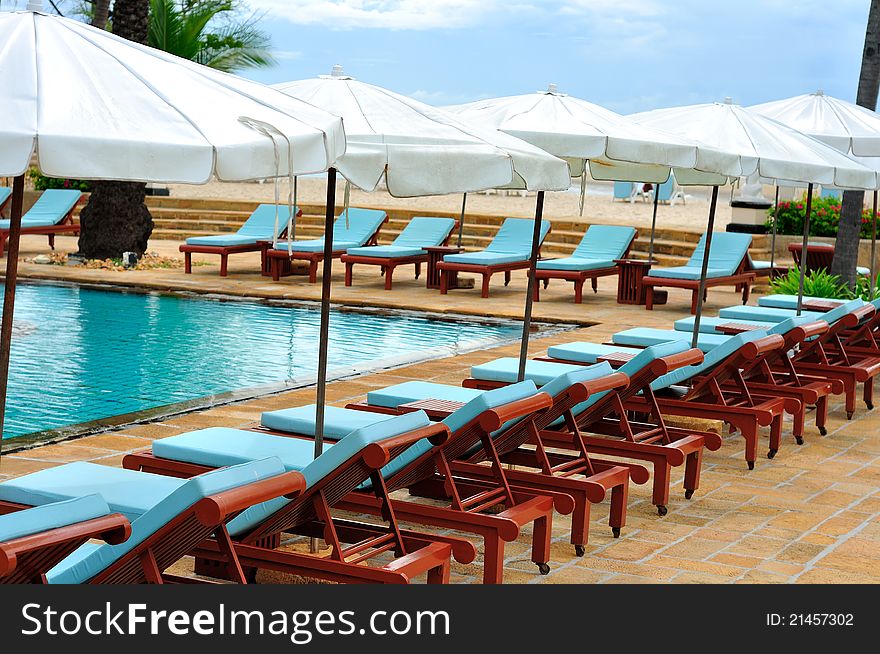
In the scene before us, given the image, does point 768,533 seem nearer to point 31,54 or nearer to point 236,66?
point 31,54

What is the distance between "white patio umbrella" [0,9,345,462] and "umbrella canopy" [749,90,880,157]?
7289 mm

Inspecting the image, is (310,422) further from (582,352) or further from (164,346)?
(164,346)

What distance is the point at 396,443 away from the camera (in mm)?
4348

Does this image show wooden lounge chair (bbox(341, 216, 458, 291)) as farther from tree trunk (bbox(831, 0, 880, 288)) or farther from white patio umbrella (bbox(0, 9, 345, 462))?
white patio umbrella (bbox(0, 9, 345, 462))

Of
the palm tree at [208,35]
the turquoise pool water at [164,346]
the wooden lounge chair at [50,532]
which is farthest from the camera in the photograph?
the palm tree at [208,35]

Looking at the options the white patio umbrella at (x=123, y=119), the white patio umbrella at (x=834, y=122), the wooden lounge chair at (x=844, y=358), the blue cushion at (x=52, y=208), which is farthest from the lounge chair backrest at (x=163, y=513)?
the blue cushion at (x=52, y=208)

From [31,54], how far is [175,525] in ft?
4.76

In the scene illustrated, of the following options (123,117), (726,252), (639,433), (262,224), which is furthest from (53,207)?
(123,117)

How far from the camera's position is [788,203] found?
1983 cm

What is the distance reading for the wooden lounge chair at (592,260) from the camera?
15.7 m

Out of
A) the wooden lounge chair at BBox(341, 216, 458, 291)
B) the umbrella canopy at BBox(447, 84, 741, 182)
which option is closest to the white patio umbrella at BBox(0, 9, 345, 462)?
the umbrella canopy at BBox(447, 84, 741, 182)

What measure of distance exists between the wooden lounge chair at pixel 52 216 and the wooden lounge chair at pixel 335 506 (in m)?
14.7

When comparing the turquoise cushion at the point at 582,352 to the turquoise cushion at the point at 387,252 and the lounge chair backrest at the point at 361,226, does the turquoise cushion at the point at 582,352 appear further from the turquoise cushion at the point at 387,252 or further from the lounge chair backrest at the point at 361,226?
the lounge chair backrest at the point at 361,226

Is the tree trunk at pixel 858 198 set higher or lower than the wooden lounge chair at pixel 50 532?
higher
